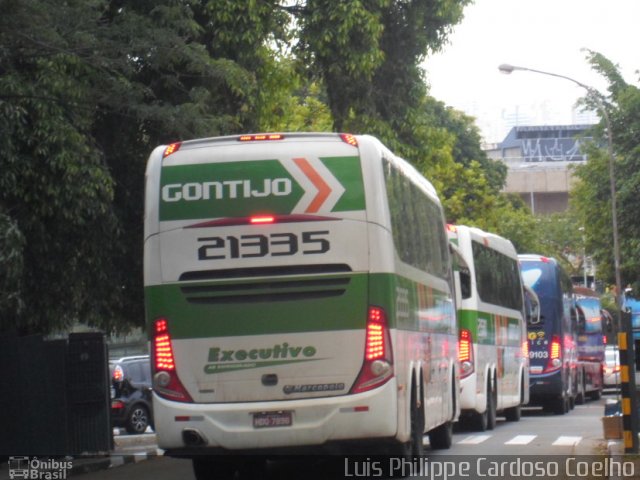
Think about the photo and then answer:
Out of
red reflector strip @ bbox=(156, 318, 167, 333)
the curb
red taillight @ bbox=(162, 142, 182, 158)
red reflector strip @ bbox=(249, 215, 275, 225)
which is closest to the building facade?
the curb

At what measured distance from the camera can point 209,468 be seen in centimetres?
1505

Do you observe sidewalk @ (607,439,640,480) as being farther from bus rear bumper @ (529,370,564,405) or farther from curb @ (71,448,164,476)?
bus rear bumper @ (529,370,564,405)

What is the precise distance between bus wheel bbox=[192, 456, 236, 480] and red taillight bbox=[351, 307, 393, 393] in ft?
7.49

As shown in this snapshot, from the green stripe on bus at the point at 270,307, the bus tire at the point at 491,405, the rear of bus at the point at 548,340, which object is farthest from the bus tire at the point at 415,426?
the rear of bus at the point at 548,340

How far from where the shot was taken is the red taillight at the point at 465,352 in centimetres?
2401

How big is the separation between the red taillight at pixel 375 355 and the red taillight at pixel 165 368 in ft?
5.59

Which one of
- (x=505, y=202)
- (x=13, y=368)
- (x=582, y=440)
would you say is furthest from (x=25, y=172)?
(x=505, y=202)

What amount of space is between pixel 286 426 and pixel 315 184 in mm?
2349

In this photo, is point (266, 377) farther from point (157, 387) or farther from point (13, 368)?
point (13, 368)

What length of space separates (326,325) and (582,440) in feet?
28.1

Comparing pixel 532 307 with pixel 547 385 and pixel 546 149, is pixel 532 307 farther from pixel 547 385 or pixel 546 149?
pixel 546 149

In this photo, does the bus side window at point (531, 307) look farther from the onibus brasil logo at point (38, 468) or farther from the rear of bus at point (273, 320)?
the rear of bus at point (273, 320)

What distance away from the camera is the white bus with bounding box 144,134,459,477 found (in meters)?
13.5

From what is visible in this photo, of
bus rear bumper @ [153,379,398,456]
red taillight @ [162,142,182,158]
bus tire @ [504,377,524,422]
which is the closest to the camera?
bus rear bumper @ [153,379,398,456]
